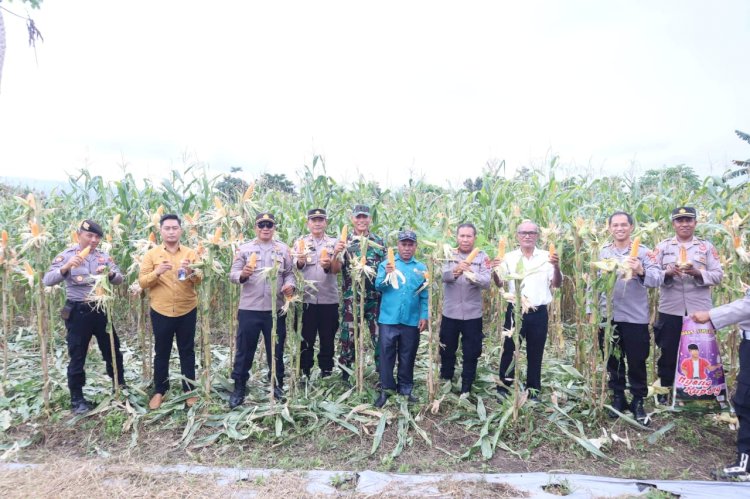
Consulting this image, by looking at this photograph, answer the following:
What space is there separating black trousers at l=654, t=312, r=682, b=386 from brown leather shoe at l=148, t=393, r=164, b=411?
5033 millimetres

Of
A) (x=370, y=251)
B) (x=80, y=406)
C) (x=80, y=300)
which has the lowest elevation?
(x=80, y=406)

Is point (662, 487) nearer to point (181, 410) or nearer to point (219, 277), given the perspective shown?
point (181, 410)

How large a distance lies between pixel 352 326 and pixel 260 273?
1364mm

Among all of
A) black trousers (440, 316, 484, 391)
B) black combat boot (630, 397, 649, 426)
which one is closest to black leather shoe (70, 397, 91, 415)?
black trousers (440, 316, 484, 391)

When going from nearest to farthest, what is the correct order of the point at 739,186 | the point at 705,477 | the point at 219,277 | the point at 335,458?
the point at 705,477, the point at 335,458, the point at 739,186, the point at 219,277

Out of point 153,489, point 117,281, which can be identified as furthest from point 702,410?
point 117,281

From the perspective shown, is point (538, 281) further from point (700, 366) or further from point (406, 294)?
point (700, 366)

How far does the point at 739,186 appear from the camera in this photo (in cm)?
548

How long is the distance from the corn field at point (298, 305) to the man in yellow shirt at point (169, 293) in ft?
0.48

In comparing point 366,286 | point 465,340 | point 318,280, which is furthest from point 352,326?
point 465,340

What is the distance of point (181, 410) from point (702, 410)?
5.06 m

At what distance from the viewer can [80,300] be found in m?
4.60

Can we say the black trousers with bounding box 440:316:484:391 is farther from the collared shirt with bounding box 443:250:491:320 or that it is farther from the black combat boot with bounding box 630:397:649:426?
the black combat boot with bounding box 630:397:649:426

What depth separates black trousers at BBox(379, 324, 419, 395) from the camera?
15.3 ft
